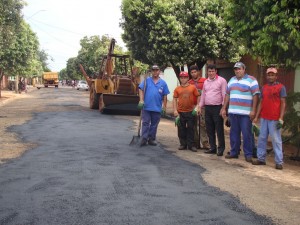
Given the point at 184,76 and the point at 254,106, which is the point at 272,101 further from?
the point at 184,76

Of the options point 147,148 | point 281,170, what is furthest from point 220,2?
point 281,170

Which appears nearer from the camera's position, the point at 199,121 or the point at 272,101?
the point at 272,101

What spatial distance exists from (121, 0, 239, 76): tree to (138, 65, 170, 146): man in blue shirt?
6.29 m

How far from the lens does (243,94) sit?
7090mm

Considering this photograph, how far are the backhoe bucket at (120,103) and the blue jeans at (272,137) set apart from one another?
10.2 meters

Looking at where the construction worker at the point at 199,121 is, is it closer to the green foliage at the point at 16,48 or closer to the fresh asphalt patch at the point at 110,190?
the fresh asphalt patch at the point at 110,190

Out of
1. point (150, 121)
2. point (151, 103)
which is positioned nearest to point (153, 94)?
point (151, 103)

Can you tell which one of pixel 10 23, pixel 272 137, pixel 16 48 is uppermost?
pixel 10 23

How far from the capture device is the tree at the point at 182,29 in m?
14.6

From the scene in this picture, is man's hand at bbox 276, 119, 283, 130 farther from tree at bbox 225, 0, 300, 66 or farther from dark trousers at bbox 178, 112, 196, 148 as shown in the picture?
dark trousers at bbox 178, 112, 196, 148

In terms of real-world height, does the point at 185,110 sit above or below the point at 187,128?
above

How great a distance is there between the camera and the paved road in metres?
4.02

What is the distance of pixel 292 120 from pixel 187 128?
209cm

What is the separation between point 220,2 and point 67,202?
12.1 metres
